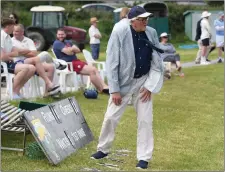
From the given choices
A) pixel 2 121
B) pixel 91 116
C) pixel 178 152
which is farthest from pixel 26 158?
pixel 91 116

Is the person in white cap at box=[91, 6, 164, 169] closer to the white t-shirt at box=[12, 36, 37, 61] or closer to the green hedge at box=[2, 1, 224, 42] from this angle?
the white t-shirt at box=[12, 36, 37, 61]

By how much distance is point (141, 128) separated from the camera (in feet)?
19.2

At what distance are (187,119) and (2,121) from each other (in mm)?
3215

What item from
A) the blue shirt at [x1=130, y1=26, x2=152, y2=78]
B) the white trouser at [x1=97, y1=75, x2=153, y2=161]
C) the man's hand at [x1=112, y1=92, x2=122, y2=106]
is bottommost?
the white trouser at [x1=97, y1=75, x2=153, y2=161]

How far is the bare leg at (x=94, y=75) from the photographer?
11.2 m

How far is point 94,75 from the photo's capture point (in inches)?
440

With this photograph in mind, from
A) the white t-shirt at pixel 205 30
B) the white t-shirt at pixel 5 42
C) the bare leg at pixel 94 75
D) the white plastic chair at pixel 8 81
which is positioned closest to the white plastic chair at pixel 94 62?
the bare leg at pixel 94 75

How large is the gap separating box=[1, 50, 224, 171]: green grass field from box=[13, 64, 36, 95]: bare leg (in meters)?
0.53

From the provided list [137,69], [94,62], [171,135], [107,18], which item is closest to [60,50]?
[94,62]

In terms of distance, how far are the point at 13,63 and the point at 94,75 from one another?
5.82 ft

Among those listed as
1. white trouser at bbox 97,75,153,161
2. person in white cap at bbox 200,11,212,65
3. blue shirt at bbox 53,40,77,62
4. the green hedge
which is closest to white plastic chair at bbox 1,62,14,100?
blue shirt at bbox 53,40,77,62

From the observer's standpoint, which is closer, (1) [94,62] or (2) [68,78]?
(2) [68,78]

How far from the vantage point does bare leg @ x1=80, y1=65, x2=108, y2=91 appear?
36.7 feet

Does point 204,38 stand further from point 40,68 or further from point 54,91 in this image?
point 40,68
